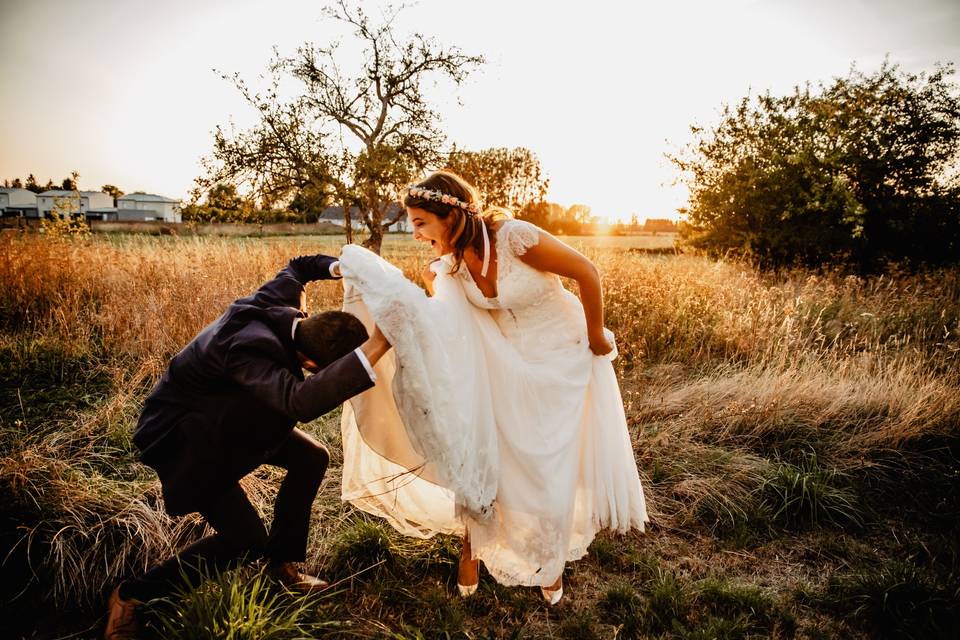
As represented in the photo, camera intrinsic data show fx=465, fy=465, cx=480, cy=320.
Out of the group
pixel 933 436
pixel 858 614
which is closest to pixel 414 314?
pixel 858 614

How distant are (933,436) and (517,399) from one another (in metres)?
4.14

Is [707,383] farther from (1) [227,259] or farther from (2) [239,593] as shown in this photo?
(1) [227,259]

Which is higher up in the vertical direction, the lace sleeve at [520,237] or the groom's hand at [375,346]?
the lace sleeve at [520,237]

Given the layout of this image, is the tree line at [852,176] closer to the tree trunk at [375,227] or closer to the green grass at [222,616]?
the tree trunk at [375,227]

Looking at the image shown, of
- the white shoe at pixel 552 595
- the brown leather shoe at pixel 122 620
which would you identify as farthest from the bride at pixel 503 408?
the brown leather shoe at pixel 122 620

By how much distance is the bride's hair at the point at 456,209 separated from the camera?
7.98ft

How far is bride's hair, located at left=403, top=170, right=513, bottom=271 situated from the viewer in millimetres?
2432

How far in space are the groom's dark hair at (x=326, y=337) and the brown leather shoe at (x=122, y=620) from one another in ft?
4.56

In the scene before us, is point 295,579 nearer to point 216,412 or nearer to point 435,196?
point 216,412

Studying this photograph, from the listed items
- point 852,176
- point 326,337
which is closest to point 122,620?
point 326,337

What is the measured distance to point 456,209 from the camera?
247 cm

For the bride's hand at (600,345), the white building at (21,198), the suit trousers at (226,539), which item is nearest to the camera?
the suit trousers at (226,539)

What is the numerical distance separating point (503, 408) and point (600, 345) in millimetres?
639

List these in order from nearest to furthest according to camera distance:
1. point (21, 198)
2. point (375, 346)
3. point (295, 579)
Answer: point (375, 346), point (295, 579), point (21, 198)
